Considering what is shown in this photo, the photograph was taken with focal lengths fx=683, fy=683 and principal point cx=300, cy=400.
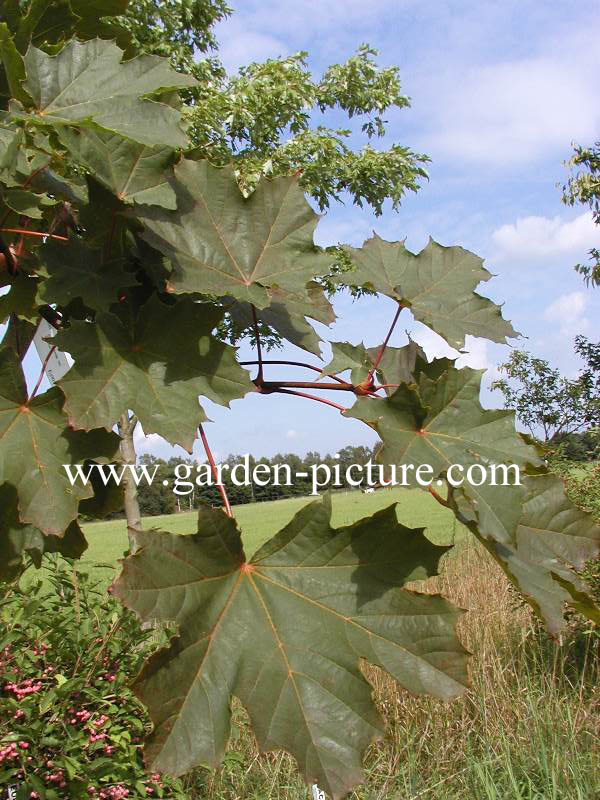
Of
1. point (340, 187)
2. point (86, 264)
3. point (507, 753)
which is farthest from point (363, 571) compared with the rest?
point (340, 187)

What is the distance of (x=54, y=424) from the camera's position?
594 millimetres

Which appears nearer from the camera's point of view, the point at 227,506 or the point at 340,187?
the point at 227,506

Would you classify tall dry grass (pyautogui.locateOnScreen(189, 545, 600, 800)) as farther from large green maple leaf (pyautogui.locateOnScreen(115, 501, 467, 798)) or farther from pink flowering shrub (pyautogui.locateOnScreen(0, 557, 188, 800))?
large green maple leaf (pyautogui.locateOnScreen(115, 501, 467, 798))

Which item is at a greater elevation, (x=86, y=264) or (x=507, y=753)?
(x=86, y=264)

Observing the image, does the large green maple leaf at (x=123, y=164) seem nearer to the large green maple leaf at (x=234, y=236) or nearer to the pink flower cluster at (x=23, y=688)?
the large green maple leaf at (x=234, y=236)

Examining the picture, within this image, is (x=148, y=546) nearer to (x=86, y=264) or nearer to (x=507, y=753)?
(x=86, y=264)

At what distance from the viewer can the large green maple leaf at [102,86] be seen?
572mm

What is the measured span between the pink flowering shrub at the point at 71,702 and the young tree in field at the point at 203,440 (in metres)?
1.50

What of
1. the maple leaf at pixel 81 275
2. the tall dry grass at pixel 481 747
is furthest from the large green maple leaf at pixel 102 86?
the tall dry grass at pixel 481 747

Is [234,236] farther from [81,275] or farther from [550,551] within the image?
[550,551]

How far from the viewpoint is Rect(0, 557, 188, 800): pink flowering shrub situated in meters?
2.00

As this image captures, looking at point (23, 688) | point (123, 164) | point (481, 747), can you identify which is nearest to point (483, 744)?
point (481, 747)

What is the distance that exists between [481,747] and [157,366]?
2.92 metres

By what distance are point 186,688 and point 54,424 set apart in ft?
0.81
